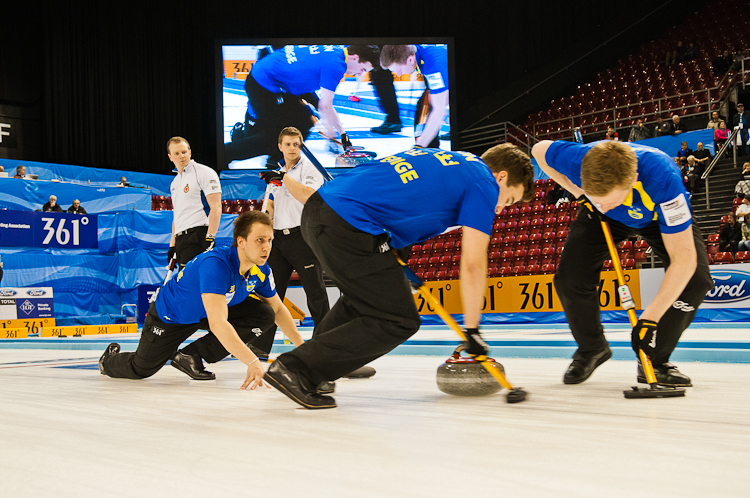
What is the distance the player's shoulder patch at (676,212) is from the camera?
7.45ft

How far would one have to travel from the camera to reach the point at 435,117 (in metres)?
15.6

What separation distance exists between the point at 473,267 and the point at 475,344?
12.5 inches

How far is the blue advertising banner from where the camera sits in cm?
938

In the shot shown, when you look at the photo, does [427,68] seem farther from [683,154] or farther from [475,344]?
[475,344]

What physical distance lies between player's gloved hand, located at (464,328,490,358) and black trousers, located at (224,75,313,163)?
44.9 ft

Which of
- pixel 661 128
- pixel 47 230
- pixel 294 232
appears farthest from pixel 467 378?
pixel 661 128

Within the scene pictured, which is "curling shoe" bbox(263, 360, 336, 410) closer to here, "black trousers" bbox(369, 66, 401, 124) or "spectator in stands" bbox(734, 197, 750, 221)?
"spectator in stands" bbox(734, 197, 750, 221)

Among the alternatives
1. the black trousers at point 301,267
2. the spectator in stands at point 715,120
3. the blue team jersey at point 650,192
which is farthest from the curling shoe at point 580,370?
the spectator in stands at point 715,120

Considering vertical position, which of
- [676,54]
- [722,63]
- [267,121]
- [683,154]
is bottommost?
[683,154]

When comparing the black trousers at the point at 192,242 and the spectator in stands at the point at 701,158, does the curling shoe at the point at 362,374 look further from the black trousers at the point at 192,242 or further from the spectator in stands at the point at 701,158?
the spectator in stands at the point at 701,158

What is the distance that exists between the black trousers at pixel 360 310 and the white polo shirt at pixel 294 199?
198cm

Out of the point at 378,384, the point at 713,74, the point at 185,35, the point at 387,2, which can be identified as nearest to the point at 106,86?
the point at 185,35

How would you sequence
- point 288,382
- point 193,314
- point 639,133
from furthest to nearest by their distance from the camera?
point 639,133 < point 193,314 < point 288,382

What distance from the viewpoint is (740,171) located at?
10875 mm
